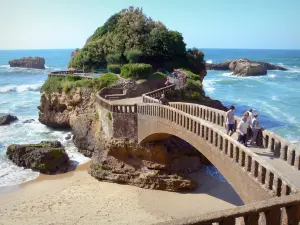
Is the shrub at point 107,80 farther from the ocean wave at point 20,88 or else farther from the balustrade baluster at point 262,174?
the ocean wave at point 20,88

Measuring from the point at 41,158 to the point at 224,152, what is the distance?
56.8 ft

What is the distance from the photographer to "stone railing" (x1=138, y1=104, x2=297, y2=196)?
9.38 m

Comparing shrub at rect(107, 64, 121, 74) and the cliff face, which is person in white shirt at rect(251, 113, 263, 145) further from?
shrub at rect(107, 64, 121, 74)

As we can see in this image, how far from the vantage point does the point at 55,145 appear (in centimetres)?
2880

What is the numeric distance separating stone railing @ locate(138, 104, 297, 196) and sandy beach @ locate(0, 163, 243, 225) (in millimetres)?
5811

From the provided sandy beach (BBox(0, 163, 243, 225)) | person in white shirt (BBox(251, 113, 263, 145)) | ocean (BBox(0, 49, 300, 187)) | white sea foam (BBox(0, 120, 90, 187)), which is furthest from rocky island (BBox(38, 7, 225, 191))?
person in white shirt (BBox(251, 113, 263, 145))

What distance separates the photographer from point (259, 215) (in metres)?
6.59

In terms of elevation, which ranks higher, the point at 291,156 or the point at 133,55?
the point at 133,55

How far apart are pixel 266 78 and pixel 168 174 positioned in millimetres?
68174

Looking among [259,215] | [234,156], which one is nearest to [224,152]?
[234,156]

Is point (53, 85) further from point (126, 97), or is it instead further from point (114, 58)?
point (126, 97)

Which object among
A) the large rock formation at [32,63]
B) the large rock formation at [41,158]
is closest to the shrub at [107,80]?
the large rock formation at [41,158]

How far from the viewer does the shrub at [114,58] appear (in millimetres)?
38312

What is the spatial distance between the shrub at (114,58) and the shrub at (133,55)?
154 centimetres
